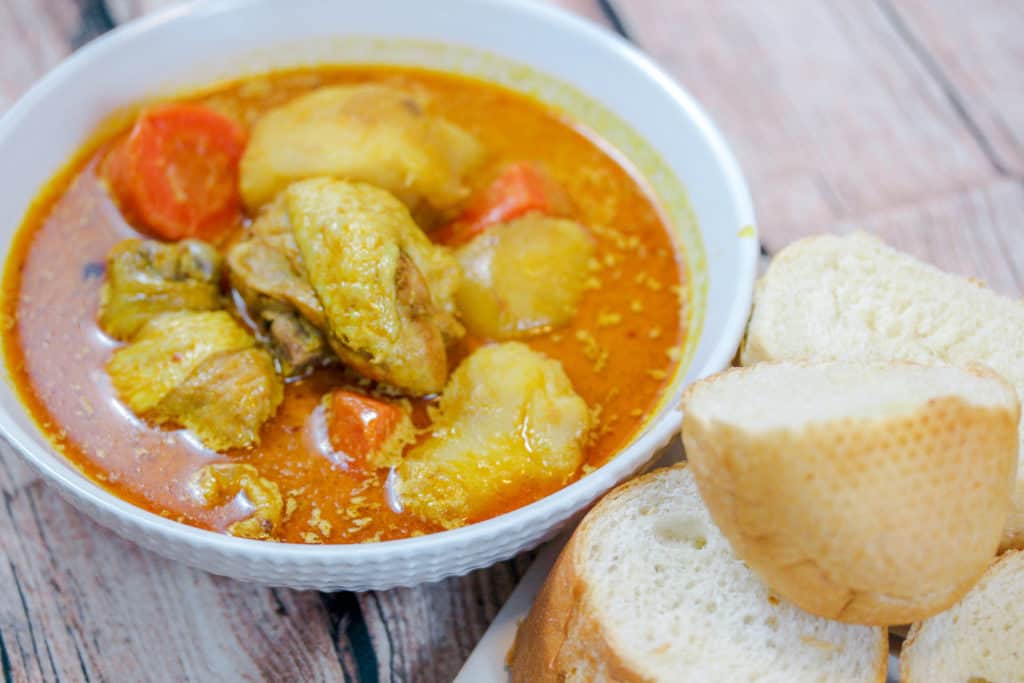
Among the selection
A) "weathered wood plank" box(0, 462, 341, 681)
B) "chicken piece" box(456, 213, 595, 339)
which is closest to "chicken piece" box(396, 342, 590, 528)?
"chicken piece" box(456, 213, 595, 339)

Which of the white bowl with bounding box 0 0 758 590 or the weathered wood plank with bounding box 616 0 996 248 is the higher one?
the white bowl with bounding box 0 0 758 590

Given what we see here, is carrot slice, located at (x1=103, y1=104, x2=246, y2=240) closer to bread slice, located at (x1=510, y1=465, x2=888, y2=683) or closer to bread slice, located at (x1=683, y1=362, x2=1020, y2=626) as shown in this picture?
bread slice, located at (x1=510, y1=465, x2=888, y2=683)

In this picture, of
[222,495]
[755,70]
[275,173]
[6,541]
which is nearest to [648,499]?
[222,495]

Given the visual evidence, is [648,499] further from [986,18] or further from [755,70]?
[986,18]

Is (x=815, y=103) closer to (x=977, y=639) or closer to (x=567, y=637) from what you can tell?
(x=977, y=639)

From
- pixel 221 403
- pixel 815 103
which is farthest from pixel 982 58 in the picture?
pixel 221 403

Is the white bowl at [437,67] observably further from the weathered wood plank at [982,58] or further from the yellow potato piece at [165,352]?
the weathered wood plank at [982,58]

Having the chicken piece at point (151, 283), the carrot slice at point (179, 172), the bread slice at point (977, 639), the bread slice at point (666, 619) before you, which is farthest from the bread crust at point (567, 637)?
the carrot slice at point (179, 172)
